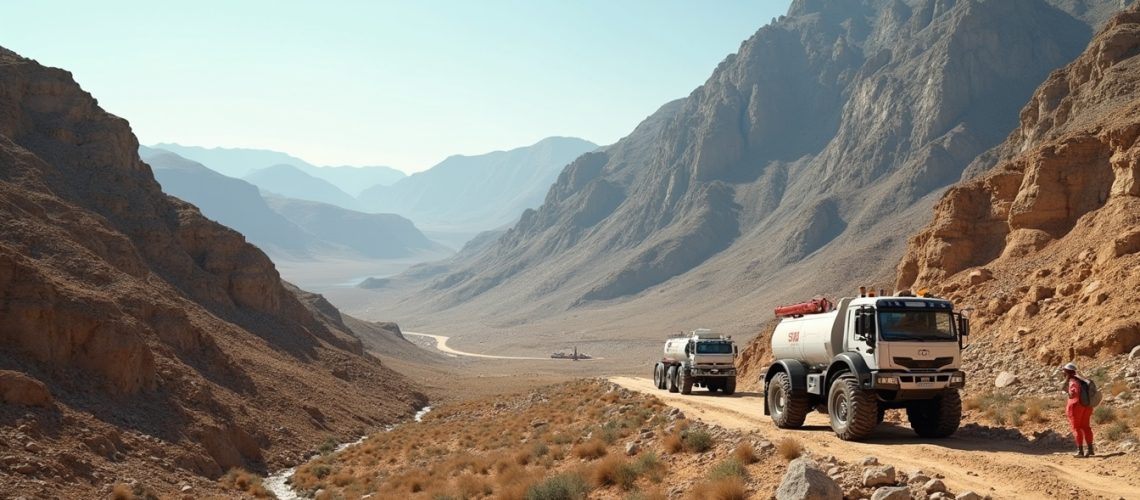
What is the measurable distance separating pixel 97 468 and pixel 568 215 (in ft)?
578

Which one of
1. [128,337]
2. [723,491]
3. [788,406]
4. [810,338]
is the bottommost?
[723,491]

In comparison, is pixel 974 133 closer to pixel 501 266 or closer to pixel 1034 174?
pixel 1034 174

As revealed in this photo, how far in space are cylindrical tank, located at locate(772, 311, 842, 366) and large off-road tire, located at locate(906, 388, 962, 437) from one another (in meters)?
1.96

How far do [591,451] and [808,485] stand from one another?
7.20m

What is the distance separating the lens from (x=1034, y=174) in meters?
31.2

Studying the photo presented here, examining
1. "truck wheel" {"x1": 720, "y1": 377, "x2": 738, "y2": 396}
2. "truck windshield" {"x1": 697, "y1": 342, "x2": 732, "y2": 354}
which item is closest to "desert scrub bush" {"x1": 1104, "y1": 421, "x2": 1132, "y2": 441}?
"truck wheel" {"x1": 720, "y1": 377, "x2": 738, "y2": 396}

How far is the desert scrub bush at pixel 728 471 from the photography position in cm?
1288

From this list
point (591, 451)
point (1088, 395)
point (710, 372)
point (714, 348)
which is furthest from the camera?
point (714, 348)

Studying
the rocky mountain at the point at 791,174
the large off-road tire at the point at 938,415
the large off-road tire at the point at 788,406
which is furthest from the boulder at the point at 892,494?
the rocky mountain at the point at 791,174

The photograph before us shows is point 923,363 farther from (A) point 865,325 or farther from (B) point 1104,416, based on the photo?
(B) point 1104,416

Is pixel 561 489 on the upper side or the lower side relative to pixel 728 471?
lower

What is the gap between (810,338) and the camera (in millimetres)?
18578

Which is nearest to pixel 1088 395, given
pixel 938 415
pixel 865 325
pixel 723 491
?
pixel 938 415

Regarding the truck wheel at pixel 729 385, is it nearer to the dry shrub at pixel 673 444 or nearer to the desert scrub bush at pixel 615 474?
the dry shrub at pixel 673 444
